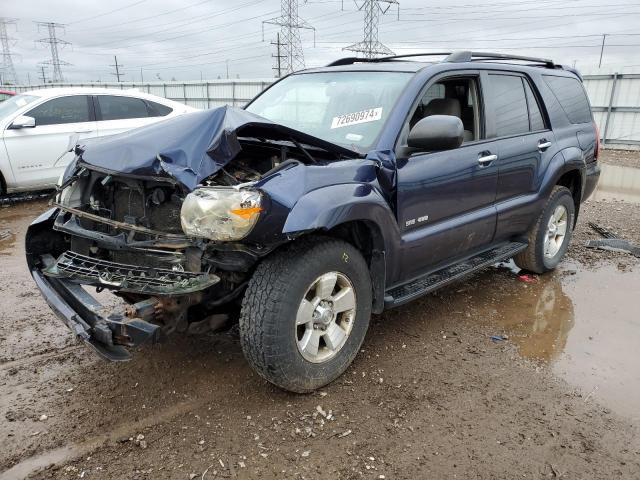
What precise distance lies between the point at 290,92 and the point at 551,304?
9.25ft

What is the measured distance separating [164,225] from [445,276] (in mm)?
1994

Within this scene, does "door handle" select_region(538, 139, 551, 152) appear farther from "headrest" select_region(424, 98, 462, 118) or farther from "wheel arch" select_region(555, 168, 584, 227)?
"headrest" select_region(424, 98, 462, 118)

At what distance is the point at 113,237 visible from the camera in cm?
292

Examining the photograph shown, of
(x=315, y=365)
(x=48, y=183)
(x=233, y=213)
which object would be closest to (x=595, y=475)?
(x=315, y=365)

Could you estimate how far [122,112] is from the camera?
325 inches

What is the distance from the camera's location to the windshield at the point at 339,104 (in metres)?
3.43

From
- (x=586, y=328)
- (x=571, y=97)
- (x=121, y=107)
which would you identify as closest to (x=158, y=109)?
(x=121, y=107)

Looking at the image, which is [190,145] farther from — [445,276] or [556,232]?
[556,232]

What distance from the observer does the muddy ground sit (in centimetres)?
247

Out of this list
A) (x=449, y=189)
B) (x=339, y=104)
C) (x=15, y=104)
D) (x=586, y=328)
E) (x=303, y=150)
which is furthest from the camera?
(x=15, y=104)

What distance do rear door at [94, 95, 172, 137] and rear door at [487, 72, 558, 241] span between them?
5.87 meters

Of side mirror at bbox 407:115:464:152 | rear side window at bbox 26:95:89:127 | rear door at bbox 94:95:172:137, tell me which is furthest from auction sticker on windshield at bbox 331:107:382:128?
rear side window at bbox 26:95:89:127

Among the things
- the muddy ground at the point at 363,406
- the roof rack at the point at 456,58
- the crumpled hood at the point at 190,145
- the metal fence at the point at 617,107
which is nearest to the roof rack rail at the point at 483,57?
the roof rack at the point at 456,58

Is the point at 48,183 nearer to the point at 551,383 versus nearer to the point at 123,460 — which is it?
the point at 123,460
